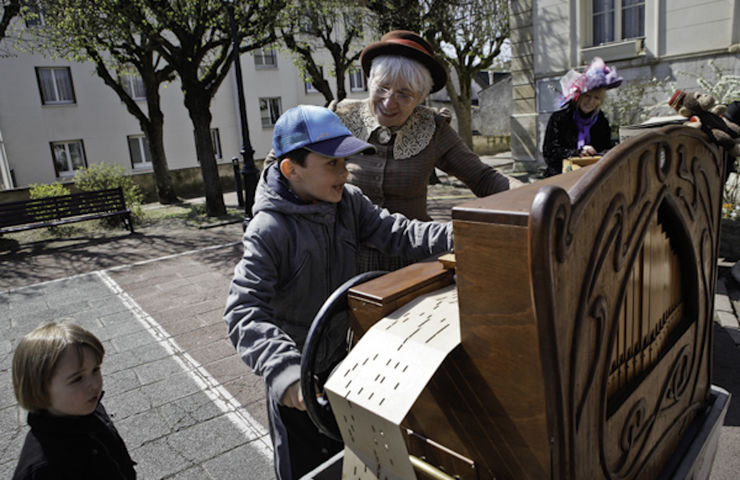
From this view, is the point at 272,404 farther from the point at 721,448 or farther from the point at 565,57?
the point at 565,57

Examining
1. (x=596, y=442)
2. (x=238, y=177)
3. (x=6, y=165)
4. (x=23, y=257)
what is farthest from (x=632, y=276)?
(x=6, y=165)

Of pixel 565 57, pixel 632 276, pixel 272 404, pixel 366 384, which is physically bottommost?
pixel 272 404

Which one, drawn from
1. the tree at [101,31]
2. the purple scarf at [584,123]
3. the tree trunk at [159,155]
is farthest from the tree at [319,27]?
the purple scarf at [584,123]

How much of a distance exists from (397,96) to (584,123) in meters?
2.37

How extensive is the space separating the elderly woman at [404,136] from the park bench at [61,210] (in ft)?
29.9

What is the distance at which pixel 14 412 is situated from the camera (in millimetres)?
3477

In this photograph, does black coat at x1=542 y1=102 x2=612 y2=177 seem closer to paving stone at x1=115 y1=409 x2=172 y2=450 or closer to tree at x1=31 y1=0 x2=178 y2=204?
paving stone at x1=115 y1=409 x2=172 y2=450

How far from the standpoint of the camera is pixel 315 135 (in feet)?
5.22

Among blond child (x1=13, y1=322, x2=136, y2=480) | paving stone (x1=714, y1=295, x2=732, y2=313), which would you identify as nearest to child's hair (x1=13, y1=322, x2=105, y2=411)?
blond child (x1=13, y1=322, x2=136, y2=480)

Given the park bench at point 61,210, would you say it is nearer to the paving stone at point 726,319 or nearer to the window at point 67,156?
the paving stone at point 726,319

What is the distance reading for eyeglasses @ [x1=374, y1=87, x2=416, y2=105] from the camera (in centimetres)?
210

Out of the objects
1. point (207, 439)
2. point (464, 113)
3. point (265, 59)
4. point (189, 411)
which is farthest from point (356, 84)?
point (207, 439)

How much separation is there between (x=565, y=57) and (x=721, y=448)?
11508 millimetres

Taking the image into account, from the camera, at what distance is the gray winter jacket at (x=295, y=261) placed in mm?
1358
